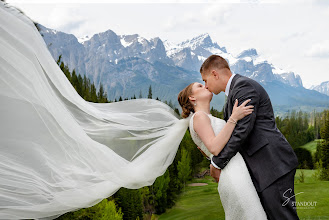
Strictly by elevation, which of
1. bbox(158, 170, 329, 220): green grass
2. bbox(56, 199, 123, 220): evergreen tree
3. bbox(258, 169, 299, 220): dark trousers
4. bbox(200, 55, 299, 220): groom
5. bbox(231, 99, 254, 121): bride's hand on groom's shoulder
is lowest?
bbox(158, 170, 329, 220): green grass

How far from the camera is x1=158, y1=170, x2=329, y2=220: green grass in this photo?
2011 centimetres

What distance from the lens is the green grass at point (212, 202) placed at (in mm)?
20111

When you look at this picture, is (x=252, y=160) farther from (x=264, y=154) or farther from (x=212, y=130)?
(x=212, y=130)

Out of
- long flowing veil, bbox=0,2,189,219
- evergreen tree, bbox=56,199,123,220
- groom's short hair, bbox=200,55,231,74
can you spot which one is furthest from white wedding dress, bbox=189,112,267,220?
evergreen tree, bbox=56,199,123,220

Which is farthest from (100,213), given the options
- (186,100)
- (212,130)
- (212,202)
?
(212,202)

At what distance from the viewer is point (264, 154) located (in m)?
3.44

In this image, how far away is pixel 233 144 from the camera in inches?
134

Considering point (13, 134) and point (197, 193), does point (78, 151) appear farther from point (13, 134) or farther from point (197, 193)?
point (197, 193)

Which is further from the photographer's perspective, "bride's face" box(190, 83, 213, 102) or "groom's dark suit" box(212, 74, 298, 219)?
"bride's face" box(190, 83, 213, 102)

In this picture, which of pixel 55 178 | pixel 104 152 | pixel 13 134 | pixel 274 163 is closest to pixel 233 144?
pixel 274 163

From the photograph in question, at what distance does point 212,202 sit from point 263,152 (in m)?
36.1

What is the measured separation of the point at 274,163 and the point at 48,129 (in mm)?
2318

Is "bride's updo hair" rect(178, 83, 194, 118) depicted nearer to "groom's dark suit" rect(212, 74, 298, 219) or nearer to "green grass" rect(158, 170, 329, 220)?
"groom's dark suit" rect(212, 74, 298, 219)

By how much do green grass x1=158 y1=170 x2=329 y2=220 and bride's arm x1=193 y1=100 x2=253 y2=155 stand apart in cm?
1578
